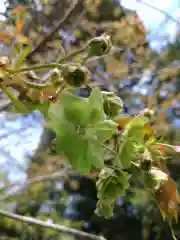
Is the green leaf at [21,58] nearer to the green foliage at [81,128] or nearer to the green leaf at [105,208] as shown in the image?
the green foliage at [81,128]

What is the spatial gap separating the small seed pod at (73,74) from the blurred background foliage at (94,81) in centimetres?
5

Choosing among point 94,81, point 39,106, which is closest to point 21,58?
point 39,106

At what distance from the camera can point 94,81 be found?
1.59 metres

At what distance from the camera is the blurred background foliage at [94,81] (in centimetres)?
126

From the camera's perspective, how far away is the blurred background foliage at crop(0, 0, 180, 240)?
1.26 meters

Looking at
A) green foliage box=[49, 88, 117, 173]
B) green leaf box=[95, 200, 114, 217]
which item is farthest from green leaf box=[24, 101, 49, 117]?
green leaf box=[95, 200, 114, 217]

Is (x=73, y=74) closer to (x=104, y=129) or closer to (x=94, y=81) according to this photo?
(x=104, y=129)

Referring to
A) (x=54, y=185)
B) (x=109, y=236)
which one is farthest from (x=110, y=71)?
(x=109, y=236)

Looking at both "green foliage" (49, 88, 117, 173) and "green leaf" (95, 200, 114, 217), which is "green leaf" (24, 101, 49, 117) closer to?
"green foliage" (49, 88, 117, 173)

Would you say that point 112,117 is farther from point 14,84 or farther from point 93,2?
point 93,2

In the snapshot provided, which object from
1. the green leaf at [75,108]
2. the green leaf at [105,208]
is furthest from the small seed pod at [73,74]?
the green leaf at [105,208]

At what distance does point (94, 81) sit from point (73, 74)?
1.34 m

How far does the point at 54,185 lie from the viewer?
10.2 ft

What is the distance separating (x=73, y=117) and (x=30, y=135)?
1409mm
